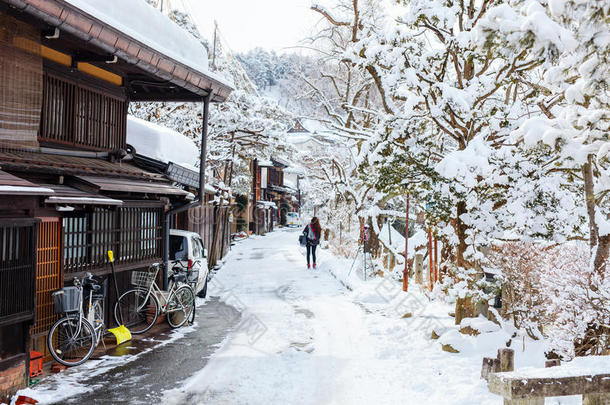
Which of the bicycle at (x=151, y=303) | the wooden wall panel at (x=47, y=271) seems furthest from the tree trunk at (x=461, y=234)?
the wooden wall panel at (x=47, y=271)

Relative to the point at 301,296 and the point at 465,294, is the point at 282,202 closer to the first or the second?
the point at 301,296

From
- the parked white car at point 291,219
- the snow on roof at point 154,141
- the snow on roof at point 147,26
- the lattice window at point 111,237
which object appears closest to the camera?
the snow on roof at point 147,26

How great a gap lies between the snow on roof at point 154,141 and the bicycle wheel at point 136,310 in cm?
365

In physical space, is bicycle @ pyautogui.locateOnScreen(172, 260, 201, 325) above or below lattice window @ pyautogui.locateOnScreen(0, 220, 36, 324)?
below

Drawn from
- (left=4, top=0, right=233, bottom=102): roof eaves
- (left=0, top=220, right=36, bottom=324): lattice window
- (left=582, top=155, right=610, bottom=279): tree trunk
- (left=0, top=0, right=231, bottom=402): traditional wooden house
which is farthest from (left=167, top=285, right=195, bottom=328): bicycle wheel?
(left=582, top=155, right=610, bottom=279): tree trunk

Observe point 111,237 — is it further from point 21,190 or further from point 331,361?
point 331,361

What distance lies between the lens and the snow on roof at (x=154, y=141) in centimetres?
1255

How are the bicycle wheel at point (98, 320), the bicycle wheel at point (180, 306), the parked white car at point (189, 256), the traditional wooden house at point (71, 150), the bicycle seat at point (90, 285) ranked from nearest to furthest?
the traditional wooden house at point (71, 150) → the bicycle seat at point (90, 285) → the bicycle wheel at point (98, 320) → the bicycle wheel at point (180, 306) → the parked white car at point (189, 256)

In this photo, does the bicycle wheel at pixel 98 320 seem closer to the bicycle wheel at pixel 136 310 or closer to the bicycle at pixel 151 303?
the bicycle wheel at pixel 136 310

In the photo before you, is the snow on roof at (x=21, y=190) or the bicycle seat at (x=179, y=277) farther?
the bicycle seat at (x=179, y=277)

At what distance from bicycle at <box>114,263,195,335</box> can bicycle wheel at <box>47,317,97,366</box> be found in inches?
70.7

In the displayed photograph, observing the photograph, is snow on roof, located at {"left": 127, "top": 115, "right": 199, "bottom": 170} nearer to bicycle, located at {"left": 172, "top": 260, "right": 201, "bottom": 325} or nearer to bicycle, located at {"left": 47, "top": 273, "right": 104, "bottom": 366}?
bicycle, located at {"left": 172, "top": 260, "right": 201, "bottom": 325}

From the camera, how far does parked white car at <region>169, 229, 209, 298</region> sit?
1356 cm

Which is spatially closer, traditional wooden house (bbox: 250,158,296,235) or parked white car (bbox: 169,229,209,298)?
parked white car (bbox: 169,229,209,298)
